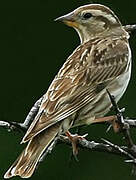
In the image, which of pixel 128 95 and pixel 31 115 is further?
pixel 128 95

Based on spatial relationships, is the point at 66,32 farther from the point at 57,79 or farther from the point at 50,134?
the point at 50,134

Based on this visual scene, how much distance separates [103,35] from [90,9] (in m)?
0.27

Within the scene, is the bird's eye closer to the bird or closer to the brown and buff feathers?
the bird

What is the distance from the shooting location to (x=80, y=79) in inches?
210

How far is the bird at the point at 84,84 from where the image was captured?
4.74m

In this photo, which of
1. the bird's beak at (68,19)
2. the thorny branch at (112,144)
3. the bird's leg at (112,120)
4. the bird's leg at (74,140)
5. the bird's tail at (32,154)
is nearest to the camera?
the thorny branch at (112,144)

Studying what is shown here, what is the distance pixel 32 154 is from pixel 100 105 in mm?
683

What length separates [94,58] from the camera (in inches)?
218

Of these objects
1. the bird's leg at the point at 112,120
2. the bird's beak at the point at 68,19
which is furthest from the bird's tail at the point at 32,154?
the bird's beak at the point at 68,19

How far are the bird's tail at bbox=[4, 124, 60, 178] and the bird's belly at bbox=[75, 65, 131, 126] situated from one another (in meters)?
0.39

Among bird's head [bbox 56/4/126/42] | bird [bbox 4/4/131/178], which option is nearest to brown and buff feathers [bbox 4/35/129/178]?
bird [bbox 4/4/131/178]

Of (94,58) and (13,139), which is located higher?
(94,58)

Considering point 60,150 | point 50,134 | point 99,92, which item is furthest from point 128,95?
point 50,134

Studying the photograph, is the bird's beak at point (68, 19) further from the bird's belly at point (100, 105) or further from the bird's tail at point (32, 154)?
the bird's tail at point (32, 154)
